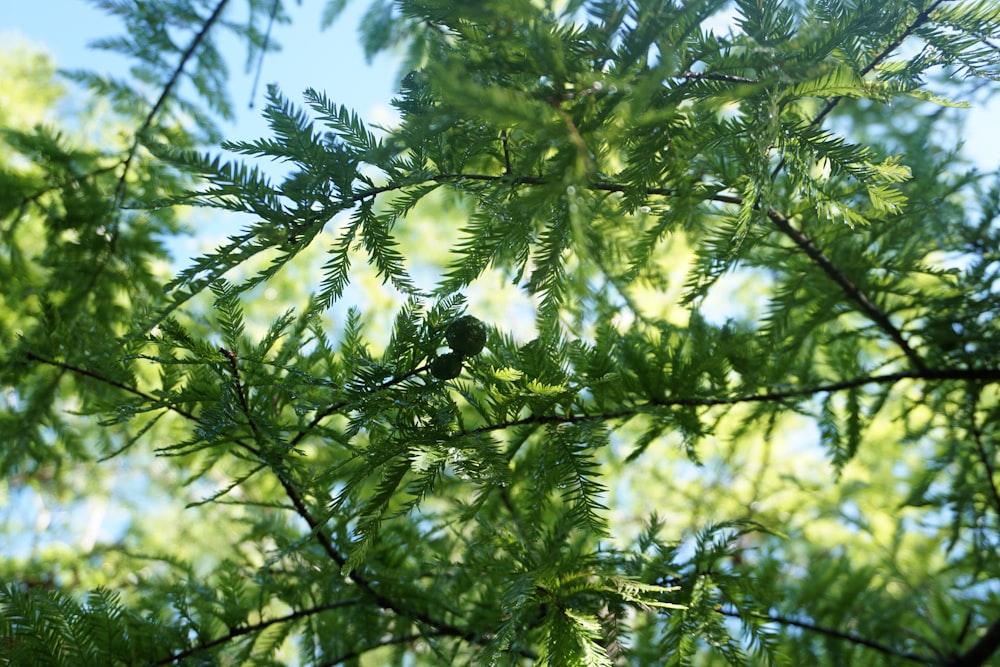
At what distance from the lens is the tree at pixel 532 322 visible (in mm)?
833

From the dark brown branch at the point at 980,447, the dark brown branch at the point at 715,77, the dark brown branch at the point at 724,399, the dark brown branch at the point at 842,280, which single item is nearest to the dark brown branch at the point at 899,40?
the dark brown branch at the point at 715,77

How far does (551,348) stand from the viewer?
104 cm

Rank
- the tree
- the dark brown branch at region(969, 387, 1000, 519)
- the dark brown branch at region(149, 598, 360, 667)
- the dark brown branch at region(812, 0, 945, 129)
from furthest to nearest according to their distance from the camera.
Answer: the dark brown branch at region(969, 387, 1000, 519)
the dark brown branch at region(149, 598, 360, 667)
the dark brown branch at region(812, 0, 945, 129)
the tree

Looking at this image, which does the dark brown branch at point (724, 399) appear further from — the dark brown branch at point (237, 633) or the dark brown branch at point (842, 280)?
the dark brown branch at point (237, 633)

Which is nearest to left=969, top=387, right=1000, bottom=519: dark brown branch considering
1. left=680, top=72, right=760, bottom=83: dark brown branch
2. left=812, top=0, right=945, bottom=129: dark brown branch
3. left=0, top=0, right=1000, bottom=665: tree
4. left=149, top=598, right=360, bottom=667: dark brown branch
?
left=0, top=0, right=1000, bottom=665: tree

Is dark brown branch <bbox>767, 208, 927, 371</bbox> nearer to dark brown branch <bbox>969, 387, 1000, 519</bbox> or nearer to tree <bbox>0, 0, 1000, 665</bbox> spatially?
tree <bbox>0, 0, 1000, 665</bbox>

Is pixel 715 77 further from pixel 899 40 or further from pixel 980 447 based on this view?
pixel 980 447

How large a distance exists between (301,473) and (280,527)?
0.58 meters

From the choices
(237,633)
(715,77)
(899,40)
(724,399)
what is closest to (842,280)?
(724,399)

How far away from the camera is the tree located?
833 millimetres

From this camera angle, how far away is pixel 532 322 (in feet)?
4.82

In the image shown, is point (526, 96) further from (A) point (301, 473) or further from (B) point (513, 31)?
(A) point (301, 473)

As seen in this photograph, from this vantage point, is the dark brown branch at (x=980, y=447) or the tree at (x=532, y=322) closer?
the tree at (x=532, y=322)

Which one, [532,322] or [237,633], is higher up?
[532,322]
